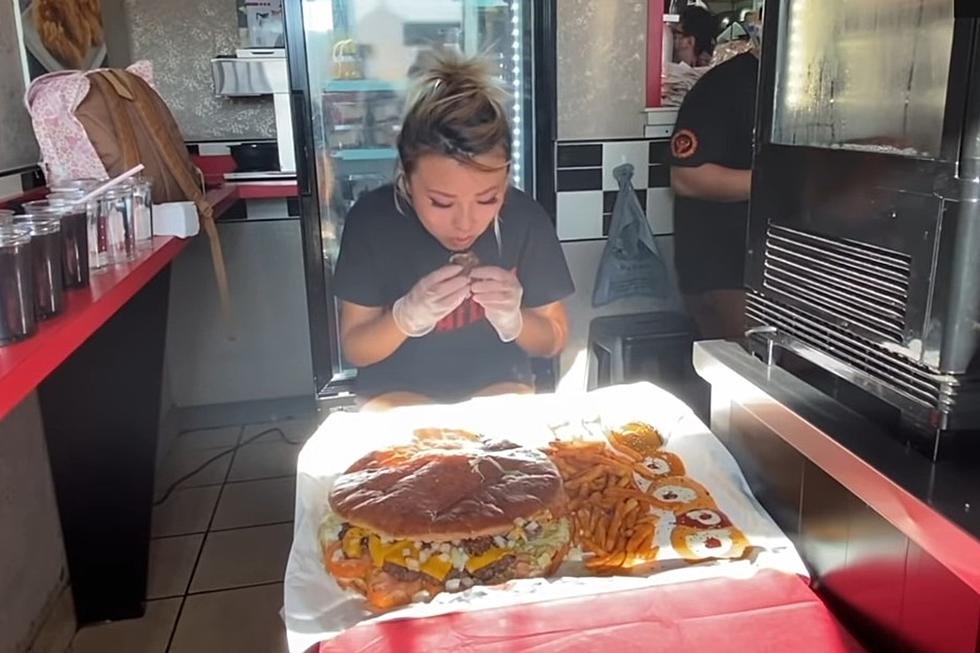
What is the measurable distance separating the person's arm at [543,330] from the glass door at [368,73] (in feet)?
1.77

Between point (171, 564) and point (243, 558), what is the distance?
200 mm

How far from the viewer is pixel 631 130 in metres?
2.62

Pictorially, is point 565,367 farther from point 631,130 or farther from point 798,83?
point 798,83

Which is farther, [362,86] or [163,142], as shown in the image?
[362,86]

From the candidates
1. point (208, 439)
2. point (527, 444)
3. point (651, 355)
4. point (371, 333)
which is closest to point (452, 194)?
point (371, 333)

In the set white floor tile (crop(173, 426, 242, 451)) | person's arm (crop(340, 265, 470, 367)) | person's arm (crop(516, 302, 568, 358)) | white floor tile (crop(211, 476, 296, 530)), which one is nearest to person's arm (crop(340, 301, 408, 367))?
person's arm (crop(340, 265, 470, 367))

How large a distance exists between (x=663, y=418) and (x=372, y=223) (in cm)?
100

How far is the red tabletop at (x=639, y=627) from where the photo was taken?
943mm

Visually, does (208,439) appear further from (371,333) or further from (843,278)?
(843,278)

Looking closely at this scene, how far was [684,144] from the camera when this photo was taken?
2438 mm

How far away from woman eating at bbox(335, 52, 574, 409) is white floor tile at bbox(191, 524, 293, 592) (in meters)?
0.63

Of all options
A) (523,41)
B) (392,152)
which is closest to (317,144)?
(392,152)

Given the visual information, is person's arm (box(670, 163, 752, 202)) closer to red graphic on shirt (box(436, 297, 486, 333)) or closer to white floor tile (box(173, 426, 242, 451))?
red graphic on shirt (box(436, 297, 486, 333))

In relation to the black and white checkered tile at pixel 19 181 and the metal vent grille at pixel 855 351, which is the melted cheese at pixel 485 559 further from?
the black and white checkered tile at pixel 19 181
